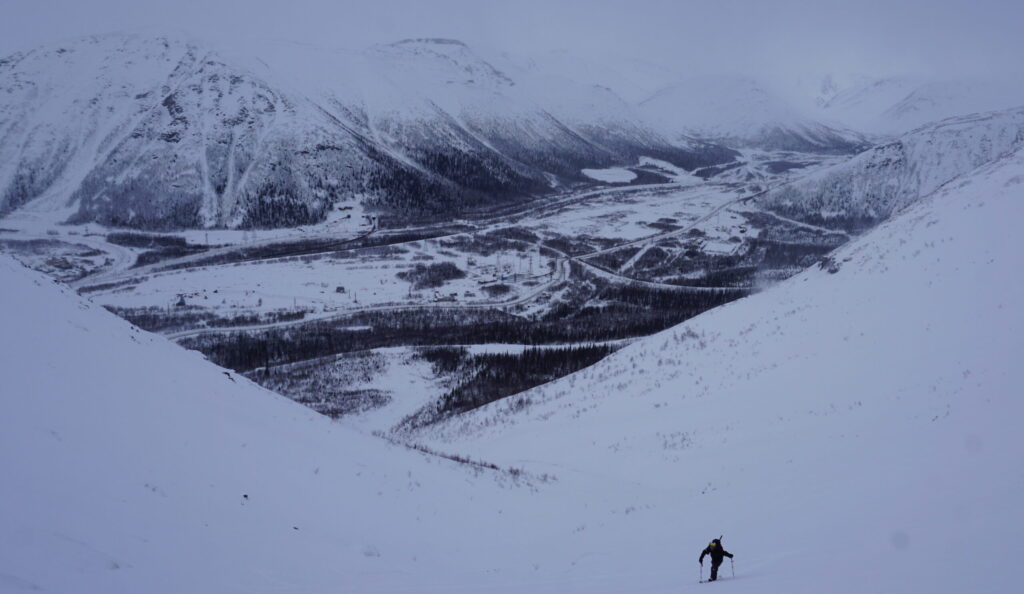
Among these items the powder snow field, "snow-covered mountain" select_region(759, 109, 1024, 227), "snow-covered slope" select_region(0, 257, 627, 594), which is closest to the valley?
"snow-covered mountain" select_region(759, 109, 1024, 227)

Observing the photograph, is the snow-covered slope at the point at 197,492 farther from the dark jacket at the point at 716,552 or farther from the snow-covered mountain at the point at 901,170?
the snow-covered mountain at the point at 901,170

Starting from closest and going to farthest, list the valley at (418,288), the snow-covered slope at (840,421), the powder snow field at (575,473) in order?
the powder snow field at (575,473) < the snow-covered slope at (840,421) < the valley at (418,288)

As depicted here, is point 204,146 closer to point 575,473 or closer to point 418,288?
point 418,288

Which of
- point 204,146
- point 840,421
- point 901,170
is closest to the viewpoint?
point 840,421

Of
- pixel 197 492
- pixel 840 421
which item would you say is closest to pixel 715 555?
pixel 197 492

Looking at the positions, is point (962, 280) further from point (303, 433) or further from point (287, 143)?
point (287, 143)

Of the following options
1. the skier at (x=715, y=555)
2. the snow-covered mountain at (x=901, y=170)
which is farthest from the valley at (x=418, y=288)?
the skier at (x=715, y=555)

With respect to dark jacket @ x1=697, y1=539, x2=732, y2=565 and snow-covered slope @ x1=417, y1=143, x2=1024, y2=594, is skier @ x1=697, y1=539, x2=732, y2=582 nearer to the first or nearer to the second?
dark jacket @ x1=697, y1=539, x2=732, y2=565

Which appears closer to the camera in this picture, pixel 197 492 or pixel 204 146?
pixel 197 492
